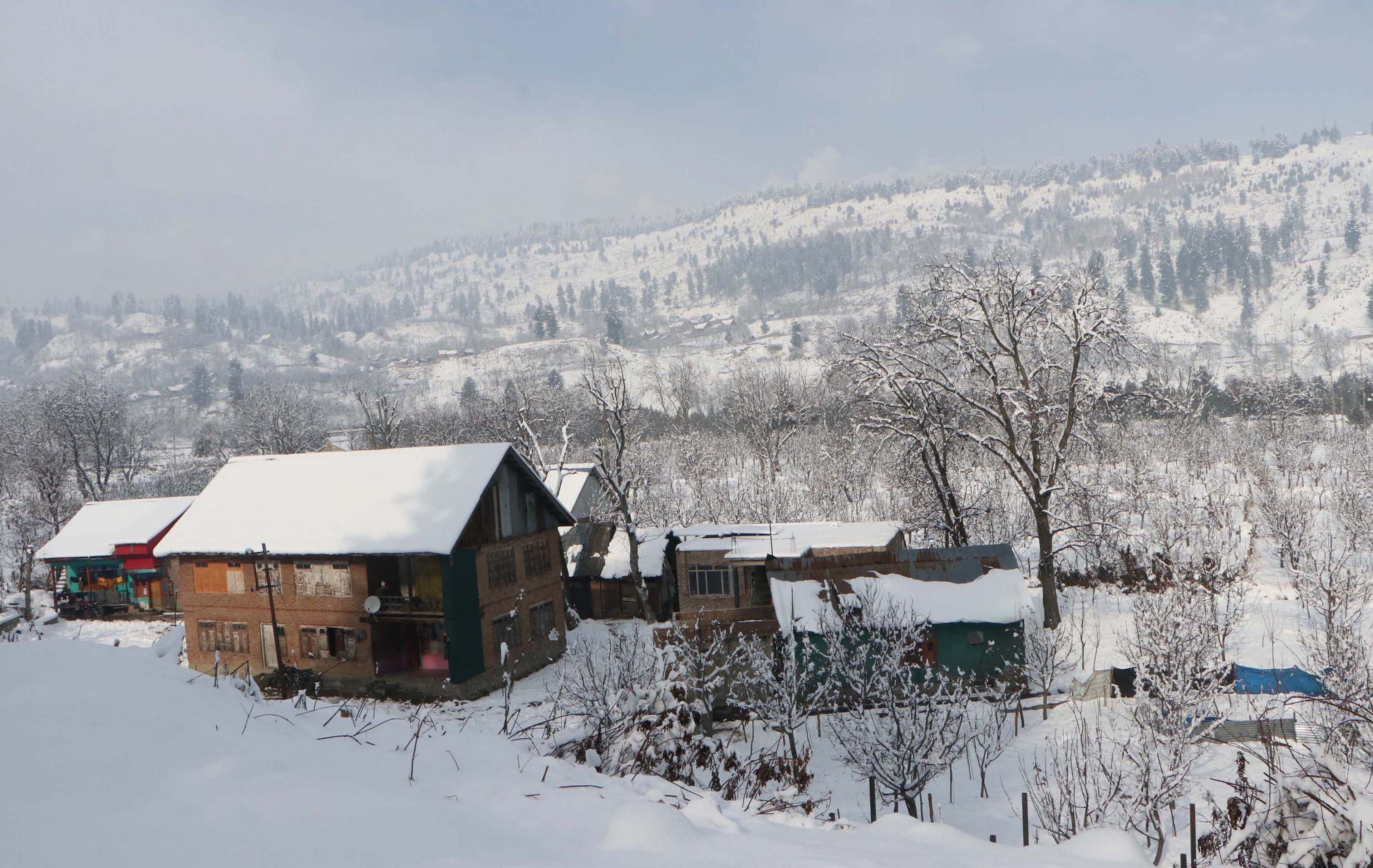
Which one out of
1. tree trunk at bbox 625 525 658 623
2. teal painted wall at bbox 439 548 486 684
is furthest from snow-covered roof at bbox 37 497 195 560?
tree trunk at bbox 625 525 658 623

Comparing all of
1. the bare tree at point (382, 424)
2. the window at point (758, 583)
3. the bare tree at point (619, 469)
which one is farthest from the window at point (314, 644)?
the bare tree at point (382, 424)

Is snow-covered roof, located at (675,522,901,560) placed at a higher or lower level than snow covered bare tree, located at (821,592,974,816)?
higher

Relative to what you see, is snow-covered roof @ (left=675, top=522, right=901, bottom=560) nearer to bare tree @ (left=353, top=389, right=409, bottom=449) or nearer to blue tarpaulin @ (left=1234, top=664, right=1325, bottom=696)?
blue tarpaulin @ (left=1234, top=664, right=1325, bottom=696)

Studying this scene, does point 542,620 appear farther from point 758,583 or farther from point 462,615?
point 758,583

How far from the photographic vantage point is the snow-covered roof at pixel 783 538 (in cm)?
3638

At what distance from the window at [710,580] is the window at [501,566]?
756cm

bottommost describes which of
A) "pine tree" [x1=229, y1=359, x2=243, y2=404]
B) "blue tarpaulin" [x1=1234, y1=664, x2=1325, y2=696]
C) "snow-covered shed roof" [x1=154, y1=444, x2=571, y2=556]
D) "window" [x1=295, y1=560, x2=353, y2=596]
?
"blue tarpaulin" [x1=1234, y1=664, x2=1325, y2=696]

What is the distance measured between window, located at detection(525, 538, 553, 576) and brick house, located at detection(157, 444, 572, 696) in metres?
0.07

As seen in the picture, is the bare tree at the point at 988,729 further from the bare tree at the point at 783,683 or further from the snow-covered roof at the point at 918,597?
the bare tree at the point at 783,683

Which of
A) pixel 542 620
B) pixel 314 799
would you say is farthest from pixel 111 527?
pixel 314 799

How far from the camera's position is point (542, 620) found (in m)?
37.7

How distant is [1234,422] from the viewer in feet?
316

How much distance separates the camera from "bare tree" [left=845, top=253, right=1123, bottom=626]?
32156mm

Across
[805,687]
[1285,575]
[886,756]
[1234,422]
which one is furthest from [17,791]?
[1234,422]
